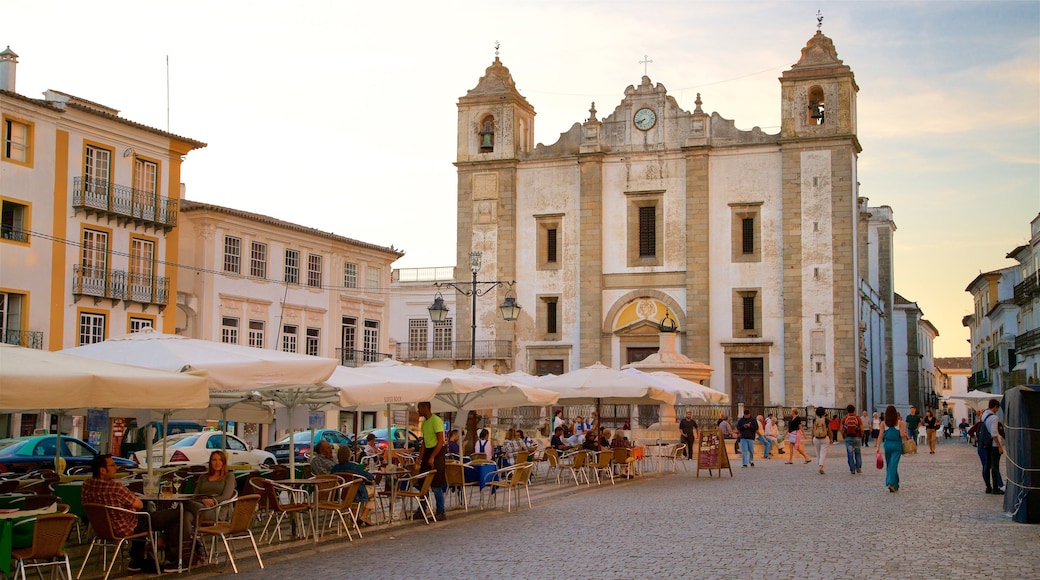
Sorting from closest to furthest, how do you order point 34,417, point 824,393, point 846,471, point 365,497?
1. point 365,497
2. point 846,471
3. point 34,417
4. point 824,393

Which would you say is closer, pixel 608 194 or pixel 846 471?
pixel 846 471

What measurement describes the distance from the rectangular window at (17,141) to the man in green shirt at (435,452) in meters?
21.6

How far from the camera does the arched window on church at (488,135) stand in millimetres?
52531

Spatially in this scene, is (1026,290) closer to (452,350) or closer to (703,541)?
(452,350)

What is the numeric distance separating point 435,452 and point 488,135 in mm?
37626

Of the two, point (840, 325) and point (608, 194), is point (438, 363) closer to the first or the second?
point (608, 194)

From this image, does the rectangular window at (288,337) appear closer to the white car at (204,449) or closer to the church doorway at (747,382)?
the white car at (204,449)

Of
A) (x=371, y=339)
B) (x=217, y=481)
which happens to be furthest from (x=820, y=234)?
(x=217, y=481)

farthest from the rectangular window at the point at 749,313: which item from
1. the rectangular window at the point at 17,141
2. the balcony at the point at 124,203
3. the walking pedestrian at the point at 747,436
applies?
the rectangular window at the point at 17,141

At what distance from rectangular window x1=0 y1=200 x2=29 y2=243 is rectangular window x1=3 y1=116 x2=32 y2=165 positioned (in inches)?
49.0

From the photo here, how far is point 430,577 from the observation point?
1073 cm

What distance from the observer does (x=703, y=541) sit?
13.2 meters

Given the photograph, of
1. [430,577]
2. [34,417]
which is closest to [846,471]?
[430,577]

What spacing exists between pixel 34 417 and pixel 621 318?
24177 millimetres
